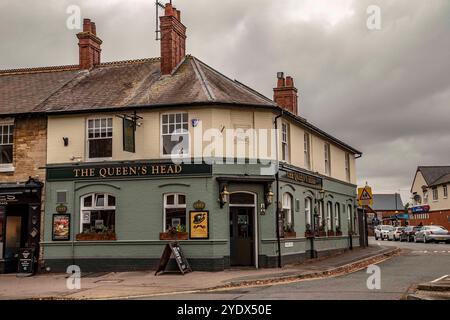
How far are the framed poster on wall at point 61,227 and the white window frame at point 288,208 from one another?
8665 millimetres

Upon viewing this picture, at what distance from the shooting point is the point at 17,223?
2228cm

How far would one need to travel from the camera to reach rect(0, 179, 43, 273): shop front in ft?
70.4

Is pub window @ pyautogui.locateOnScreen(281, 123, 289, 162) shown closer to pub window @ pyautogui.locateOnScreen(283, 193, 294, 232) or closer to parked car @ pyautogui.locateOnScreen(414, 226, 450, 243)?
pub window @ pyautogui.locateOnScreen(283, 193, 294, 232)

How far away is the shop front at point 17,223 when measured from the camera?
21.5 m

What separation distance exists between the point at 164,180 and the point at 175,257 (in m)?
3.11

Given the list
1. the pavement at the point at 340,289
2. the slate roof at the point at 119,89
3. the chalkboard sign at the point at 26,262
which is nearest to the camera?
the pavement at the point at 340,289

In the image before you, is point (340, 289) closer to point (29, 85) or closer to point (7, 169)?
point (7, 169)

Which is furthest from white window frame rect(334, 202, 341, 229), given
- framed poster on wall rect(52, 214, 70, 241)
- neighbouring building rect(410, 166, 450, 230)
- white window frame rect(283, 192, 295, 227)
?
neighbouring building rect(410, 166, 450, 230)

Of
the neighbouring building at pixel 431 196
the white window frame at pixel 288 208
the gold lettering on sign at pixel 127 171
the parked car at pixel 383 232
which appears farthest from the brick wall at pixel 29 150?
the neighbouring building at pixel 431 196

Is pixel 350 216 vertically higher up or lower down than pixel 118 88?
lower down

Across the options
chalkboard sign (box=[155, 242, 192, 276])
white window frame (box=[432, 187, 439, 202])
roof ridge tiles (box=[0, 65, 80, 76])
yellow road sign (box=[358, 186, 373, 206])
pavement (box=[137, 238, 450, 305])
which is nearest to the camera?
pavement (box=[137, 238, 450, 305])

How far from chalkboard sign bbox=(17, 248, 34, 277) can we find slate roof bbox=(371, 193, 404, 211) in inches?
3611

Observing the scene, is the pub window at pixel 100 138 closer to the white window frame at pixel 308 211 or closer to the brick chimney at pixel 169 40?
the brick chimney at pixel 169 40

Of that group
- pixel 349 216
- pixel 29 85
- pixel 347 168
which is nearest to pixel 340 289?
pixel 29 85
